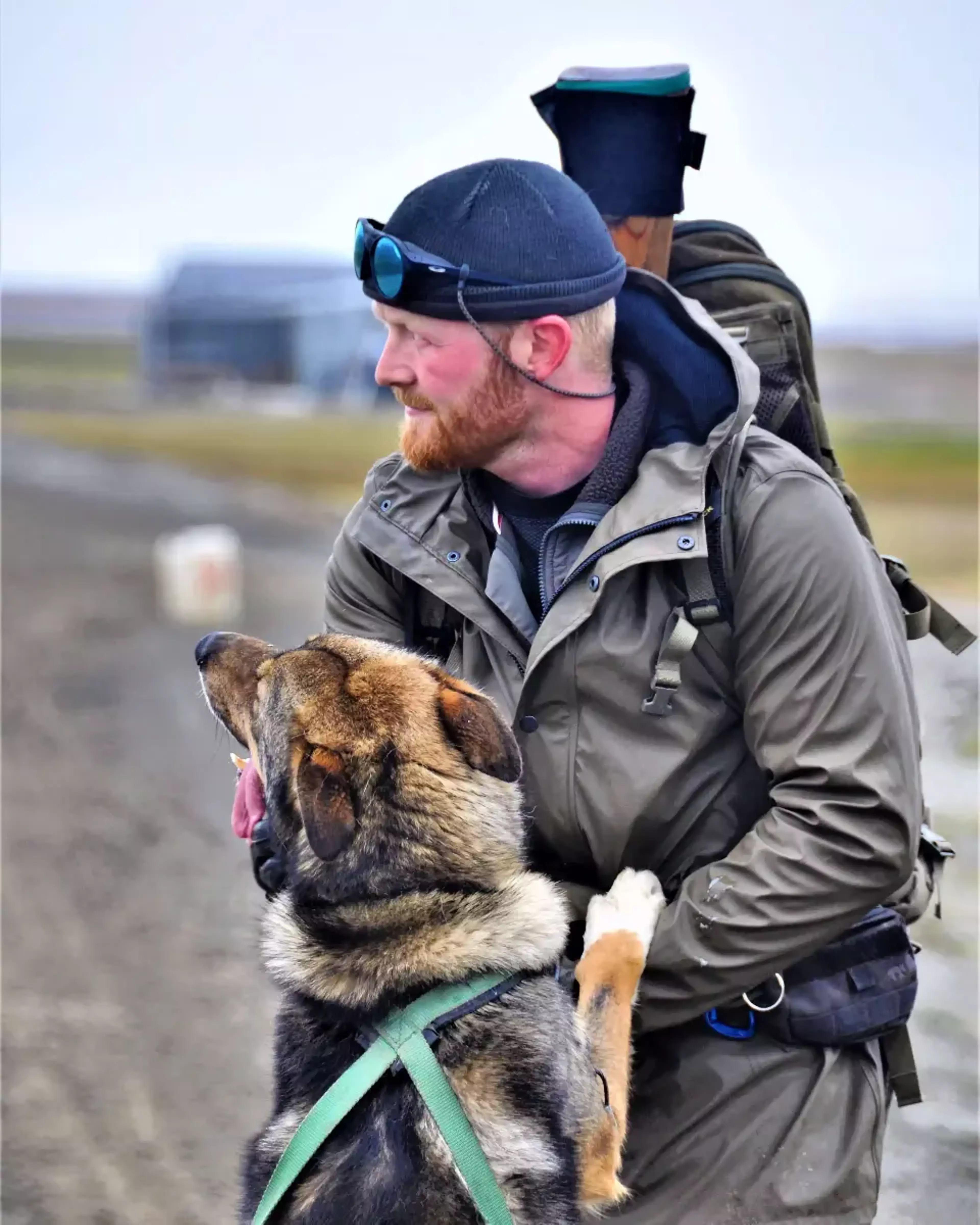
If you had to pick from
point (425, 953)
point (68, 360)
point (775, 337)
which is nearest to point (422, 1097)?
point (425, 953)

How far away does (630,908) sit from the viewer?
2945 millimetres

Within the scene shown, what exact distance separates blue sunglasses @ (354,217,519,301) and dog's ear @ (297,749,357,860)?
111 centimetres

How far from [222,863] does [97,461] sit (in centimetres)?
3479

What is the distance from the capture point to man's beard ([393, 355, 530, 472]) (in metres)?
3.06

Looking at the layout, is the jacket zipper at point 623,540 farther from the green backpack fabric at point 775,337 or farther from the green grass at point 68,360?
the green grass at point 68,360

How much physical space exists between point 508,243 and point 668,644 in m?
1.00

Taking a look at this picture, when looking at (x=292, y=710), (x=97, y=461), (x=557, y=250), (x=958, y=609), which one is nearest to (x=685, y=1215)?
(x=292, y=710)

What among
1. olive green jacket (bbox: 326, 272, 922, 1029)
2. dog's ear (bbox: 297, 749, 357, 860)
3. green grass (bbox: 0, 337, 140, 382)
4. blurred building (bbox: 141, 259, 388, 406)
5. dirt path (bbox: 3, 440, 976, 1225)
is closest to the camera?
olive green jacket (bbox: 326, 272, 922, 1029)

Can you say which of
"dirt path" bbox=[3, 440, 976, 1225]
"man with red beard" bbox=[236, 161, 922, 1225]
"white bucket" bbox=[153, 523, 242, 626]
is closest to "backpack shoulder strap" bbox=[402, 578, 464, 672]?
"man with red beard" bbox=[236, 161, 922, 1225]

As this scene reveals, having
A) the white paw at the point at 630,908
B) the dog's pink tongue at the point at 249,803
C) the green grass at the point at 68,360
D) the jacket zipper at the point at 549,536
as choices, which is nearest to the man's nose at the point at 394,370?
the jacket zipper at the point at 549,536

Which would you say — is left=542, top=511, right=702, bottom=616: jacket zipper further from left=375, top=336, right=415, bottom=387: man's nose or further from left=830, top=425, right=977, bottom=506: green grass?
left=830, top=425, right=977, bottom=506: green grass

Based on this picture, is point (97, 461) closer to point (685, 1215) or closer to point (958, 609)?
point (958, 609)

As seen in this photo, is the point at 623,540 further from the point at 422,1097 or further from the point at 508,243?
the point at 422,1097

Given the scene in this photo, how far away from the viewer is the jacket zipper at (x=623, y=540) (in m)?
2.77
